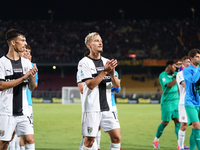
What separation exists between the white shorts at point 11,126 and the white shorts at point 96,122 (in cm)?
76

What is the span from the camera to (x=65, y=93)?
30.0m

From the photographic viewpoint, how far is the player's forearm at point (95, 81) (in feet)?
13.8

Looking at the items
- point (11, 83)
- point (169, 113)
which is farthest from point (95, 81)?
point (169, 113)

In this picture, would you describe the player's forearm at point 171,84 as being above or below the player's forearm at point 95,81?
below

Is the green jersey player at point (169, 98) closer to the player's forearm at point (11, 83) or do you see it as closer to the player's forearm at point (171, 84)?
the player's forearm at point (171, 84)

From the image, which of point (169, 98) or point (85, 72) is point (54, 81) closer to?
point (169, 98)

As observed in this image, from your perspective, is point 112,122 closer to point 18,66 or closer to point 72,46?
point 18,66

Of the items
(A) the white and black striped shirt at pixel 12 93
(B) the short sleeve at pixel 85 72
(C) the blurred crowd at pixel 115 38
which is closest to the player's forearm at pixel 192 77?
(B) the short sleeve at pixel 85 72

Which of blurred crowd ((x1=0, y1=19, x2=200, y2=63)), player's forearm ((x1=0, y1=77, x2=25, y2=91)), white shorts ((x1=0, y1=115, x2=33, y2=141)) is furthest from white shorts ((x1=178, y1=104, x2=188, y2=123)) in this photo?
blurred crowd ((x1=0, y1=19, x2=200, y2=63))

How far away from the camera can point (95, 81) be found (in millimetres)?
4238

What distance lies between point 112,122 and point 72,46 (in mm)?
36212

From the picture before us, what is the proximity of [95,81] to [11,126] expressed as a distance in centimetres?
124

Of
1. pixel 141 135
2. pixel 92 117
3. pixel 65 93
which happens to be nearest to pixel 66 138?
pixel 141 135

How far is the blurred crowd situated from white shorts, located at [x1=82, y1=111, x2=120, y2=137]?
107 ft
